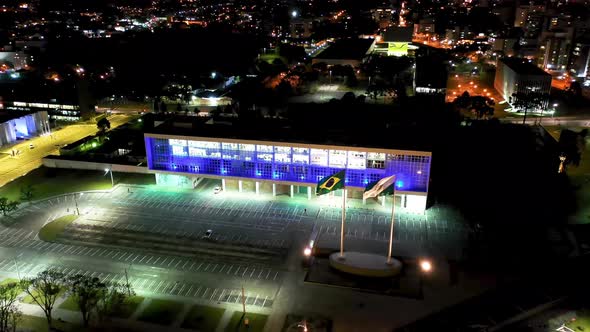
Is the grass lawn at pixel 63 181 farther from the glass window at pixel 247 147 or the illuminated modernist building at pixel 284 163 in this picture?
the glass window at pixel 247 147

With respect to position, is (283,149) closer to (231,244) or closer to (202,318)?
(231,244)

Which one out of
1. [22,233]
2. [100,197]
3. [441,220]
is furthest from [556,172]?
[22,233]

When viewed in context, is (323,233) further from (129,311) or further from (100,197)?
(100,197)

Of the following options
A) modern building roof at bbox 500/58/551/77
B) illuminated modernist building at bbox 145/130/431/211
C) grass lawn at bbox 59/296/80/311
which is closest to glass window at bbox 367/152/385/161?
illuminated modernist building at bbox 145/130/431/211

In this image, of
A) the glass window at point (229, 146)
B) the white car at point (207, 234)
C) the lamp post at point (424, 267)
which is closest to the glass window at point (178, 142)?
the glass window at point (229, 146)

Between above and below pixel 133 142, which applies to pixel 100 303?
below
